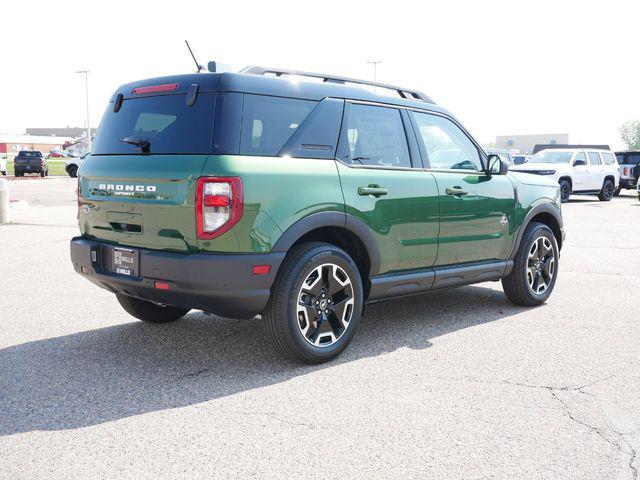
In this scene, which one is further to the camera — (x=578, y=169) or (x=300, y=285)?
(x=578, y=169)

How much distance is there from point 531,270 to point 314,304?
282cm

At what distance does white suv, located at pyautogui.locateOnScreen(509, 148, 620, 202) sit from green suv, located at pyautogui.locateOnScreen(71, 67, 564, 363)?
16.6 m

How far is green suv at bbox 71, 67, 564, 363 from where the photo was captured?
412 centimetres

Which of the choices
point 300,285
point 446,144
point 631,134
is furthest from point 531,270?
point 631,134

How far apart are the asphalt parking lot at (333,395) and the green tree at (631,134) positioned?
4889 inches

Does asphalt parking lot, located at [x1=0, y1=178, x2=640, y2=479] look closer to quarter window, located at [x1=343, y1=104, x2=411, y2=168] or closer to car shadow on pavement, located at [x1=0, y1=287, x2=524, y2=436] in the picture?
car shadow on pavement, located at [x1=0, y1=287, x2=524, y2=436]

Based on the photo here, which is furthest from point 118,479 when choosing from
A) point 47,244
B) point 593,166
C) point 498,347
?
point 593,166

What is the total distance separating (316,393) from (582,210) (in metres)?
17.1

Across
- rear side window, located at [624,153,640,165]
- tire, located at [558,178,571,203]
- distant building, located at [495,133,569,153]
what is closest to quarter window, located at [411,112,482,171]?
tire, located at [558,178,571,203]

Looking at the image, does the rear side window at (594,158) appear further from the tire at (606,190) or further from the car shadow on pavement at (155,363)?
the car shadow on pavement at (155,363)

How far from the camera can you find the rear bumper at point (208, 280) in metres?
4.07

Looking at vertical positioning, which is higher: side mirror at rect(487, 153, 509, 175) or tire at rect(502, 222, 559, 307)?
side mirror at rect(487, 153, 509, 175)

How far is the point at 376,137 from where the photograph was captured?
5.09 metres

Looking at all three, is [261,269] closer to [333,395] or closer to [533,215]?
[333,395]
